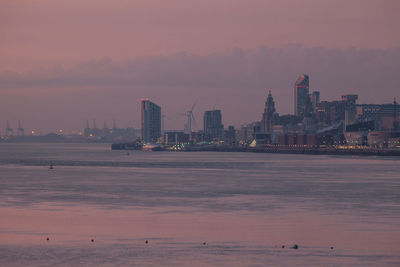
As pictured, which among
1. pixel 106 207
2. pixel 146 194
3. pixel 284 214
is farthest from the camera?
pixel 146 194

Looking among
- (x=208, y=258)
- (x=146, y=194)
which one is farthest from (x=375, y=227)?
(x=146, y=194)

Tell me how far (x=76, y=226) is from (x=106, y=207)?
44.1 ft

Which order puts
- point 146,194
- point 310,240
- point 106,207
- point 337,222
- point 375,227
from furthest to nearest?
point 146,194 → point 106,207 → point 337,222 → point 375,227 → point 310,240

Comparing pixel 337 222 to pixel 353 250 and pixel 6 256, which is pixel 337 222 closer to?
pixel 353 250

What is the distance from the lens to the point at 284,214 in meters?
56.1

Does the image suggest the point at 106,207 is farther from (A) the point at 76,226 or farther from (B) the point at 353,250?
(B) the point at 353,250

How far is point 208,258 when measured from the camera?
36594mm

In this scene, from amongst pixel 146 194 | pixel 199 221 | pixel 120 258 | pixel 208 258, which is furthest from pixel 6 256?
pixel 146 194

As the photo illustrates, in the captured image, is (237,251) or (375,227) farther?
(375,227)

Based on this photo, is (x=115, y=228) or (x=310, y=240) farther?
(x=115, y=228)

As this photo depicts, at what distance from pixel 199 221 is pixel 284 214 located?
8.25m

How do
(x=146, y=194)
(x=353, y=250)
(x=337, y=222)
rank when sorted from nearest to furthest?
(x=353, y=250) < (x=337, y=222) < (x=146, y=194)

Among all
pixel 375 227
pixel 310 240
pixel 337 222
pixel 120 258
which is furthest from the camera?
pixel 337 222

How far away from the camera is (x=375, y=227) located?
4772 cm
